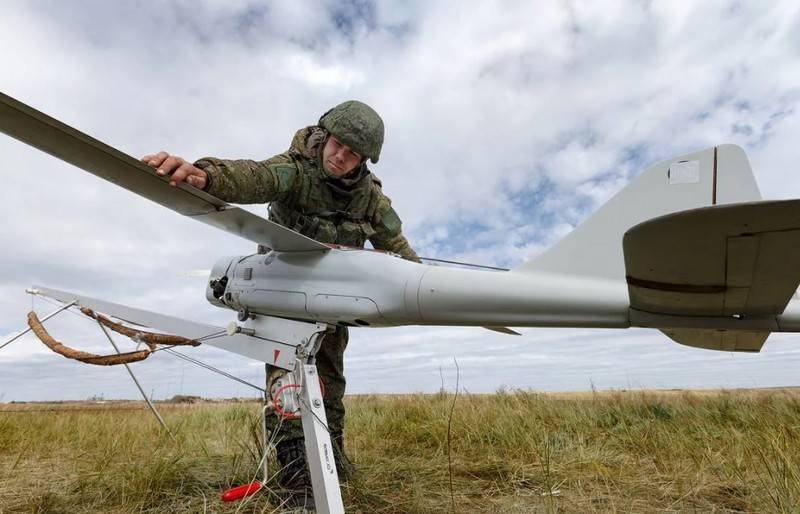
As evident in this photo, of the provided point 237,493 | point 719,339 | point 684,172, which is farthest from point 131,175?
point 719,339

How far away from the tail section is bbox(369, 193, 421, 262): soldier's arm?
6.15ft

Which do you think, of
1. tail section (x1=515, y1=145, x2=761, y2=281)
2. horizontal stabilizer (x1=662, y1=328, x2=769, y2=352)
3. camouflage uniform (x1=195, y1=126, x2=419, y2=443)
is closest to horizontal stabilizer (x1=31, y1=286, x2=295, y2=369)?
camouflage uniform (x1=195, y1=126, x2=419, y2=443)

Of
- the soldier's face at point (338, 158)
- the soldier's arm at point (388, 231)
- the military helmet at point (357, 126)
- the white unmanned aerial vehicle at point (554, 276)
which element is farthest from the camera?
the soldier's arm at point (388, 231)

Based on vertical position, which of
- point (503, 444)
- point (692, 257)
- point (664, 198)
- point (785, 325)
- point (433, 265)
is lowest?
point (503, 444)

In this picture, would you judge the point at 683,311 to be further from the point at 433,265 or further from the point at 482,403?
the point at 482,403

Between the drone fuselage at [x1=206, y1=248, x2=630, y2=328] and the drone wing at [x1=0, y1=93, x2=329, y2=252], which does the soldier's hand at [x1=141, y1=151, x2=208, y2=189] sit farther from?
the drone fuselage at [x1=206, y1=248, x2=630, y2=328]

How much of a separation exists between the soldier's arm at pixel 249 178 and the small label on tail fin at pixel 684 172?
237 centimetres

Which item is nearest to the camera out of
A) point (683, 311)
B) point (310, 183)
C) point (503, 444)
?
point (683, 311)

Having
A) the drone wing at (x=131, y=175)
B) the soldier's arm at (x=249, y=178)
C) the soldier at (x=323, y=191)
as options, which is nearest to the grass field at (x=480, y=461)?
the soldier at (x=323, y=191)

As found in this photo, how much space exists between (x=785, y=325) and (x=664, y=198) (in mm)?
774

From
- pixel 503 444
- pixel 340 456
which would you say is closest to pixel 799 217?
pixel 340 456

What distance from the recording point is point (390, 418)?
20.2 ft

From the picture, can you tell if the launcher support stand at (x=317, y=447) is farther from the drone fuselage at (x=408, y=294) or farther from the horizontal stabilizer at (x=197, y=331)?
the drone fuselage at (x=408, y=294)

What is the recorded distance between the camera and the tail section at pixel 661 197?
2.42m
